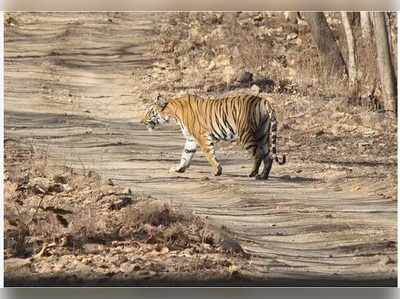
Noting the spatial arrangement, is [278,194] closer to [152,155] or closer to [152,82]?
[152,155]

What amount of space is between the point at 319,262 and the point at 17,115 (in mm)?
1593

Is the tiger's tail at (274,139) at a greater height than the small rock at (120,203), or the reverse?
the tiger's tail at (274,139)

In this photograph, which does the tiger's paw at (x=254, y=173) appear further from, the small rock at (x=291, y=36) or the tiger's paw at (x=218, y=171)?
the small rock at (x=291, y=36)

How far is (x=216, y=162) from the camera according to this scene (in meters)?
2.73

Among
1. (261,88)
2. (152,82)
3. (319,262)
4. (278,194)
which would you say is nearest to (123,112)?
(152,82)

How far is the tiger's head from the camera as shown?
2742 mm

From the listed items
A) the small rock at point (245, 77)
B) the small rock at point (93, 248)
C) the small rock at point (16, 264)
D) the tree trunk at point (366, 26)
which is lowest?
the small rock at point (16, 264)

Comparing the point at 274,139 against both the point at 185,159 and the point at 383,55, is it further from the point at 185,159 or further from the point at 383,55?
the point at 383,55

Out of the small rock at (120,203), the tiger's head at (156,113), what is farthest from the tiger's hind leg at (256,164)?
the small rock at (120,203)

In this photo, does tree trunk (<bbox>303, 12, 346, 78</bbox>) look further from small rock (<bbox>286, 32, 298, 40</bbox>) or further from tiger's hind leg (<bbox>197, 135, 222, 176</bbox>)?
tiger's hind leg (<bbox>197, 135, 222, 176</bbox>)

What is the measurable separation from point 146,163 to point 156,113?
24cm

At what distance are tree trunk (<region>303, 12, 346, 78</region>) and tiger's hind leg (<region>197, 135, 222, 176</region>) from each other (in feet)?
2.18

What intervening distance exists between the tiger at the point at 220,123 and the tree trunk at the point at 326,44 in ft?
1.14

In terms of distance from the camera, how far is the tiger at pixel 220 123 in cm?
273
